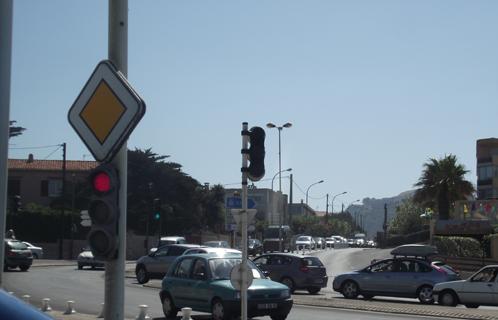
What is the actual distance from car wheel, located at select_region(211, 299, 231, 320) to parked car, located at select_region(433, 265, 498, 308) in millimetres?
10267

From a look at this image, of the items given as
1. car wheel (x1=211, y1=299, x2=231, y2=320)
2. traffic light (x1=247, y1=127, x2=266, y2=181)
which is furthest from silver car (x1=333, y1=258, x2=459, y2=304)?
traffic light (x1=247, y1=127, x2=266, y2=181)

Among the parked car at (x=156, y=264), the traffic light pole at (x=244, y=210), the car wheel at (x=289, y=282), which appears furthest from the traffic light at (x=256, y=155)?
the parked car at (x=156, y=264)

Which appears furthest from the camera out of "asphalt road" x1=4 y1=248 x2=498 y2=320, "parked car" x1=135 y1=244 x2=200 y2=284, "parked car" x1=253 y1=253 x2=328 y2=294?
"parked car" x1=135 y1=244 x2=200 y2=284

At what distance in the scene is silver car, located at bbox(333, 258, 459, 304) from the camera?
82.5 ft

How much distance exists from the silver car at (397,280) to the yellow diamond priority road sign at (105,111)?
65.8ft

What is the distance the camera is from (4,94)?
23.4 feet

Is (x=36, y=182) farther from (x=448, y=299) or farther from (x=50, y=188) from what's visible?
(x=448, y=299)

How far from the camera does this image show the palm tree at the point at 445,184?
59.4 meters

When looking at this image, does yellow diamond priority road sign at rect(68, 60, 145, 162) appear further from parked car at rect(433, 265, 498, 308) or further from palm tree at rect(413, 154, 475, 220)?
palm tree at rect(413, 154, 475, 220)

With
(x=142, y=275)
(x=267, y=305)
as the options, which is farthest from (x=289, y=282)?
(x=267, y=305)

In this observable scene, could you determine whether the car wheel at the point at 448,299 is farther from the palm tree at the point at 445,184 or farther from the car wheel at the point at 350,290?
the palm tree at the point at 445,184

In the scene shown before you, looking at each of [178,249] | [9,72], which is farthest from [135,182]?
[9,72]

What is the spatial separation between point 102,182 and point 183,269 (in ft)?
36.1

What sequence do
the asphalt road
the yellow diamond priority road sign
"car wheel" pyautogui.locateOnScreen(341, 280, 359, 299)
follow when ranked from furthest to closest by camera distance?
"car wheel" pyautogui.locateOnScreen(341, 280, 359, 299), the asphalt road, the yellow diamond priority road sign
